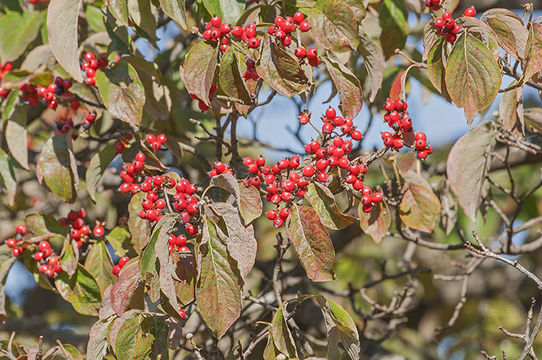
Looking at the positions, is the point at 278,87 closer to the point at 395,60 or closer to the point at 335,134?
the point at 335,134

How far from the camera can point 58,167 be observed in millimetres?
2105

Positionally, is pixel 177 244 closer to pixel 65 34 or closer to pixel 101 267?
pixel 101 267

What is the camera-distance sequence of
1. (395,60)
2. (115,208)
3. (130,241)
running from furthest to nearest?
(115,208), (395,60), (130,241)

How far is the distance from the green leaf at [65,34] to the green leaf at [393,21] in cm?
117

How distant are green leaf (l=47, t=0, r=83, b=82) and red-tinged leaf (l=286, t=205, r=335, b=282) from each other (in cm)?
78

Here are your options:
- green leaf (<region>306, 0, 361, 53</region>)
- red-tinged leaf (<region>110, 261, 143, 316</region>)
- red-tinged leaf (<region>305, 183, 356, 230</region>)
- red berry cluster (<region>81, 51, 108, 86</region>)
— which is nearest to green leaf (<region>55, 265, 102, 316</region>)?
red-tinged leaf (<region>110, 261, 143, 316</region>)

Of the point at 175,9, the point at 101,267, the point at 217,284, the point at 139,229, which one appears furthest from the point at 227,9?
the point at 101,267

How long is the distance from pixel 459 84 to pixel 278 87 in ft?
1.70

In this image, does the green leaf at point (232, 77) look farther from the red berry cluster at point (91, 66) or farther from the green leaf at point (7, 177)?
the green leaf at point (7, 177)

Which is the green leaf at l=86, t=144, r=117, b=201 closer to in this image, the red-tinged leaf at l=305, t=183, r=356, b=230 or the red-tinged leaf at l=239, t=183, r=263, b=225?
the red-tinged leaf at l=239, t=183, r=263, b=225

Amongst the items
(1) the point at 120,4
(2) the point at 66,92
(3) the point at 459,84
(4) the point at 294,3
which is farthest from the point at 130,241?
(3) the point at 459,84

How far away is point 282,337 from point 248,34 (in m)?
0.85

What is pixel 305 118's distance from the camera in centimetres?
173

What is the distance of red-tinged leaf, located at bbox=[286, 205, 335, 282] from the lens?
5.22 ft
